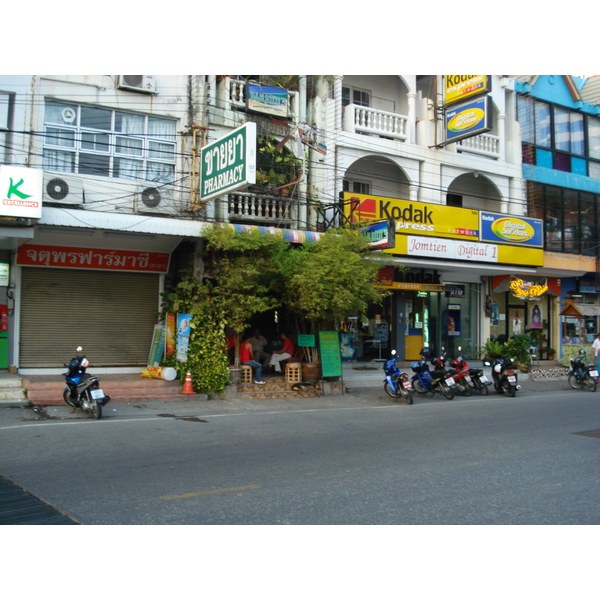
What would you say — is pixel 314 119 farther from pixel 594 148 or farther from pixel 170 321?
pixel 594 148

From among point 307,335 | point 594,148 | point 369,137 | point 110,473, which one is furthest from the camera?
point 594,148

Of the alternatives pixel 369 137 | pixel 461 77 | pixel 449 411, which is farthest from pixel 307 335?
pixel 461 77

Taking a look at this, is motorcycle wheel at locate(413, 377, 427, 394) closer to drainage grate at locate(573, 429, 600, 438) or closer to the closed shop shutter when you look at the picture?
drainage grate at locate(573, 429, 600, 438)

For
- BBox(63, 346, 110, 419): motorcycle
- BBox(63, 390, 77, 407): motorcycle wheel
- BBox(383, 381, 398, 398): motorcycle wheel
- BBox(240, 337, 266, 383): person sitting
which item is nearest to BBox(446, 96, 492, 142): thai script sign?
BBox(383, 381, 398, 398): motorcycle wheel

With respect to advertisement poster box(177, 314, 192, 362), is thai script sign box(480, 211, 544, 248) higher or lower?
higher

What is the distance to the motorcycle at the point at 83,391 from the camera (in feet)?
35.8

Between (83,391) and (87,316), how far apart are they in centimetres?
431

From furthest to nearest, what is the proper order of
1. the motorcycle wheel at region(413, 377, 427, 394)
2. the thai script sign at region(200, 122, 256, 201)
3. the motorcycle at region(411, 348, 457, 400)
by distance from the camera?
the motorcycle wheel at region(413, 377, 427, 394), the motorcycle at region(411, 348, 457, 400), the thai script sign at region(200, 122, 256, 201)

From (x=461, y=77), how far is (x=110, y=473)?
1770 cm

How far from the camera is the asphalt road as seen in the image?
565 cm

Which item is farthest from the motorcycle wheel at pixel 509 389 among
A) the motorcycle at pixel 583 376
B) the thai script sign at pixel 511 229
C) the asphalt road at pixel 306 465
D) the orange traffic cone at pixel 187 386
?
the orange traffic cone at pixel 187 386

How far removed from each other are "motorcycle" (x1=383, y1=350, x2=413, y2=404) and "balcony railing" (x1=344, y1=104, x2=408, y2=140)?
821 centimetres

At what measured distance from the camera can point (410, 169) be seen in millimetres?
20000

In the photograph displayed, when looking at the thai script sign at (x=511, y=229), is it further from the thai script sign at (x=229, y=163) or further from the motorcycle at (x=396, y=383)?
the thai script sign at (x=229, y=163)
